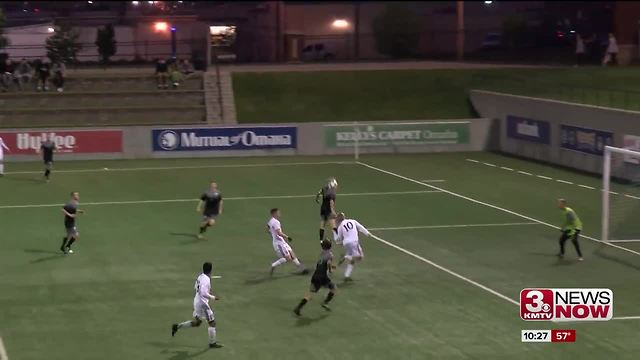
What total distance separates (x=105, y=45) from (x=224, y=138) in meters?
20.6

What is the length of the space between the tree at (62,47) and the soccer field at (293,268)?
808 inches

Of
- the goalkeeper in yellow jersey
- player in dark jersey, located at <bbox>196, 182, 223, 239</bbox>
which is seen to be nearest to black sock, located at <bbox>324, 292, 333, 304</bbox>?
the goalkeeper in yellow jersey

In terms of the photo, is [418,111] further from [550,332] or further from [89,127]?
[550,332]

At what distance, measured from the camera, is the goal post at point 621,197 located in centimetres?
3130

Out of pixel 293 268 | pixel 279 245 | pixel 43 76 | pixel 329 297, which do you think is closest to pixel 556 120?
pixel 293 268

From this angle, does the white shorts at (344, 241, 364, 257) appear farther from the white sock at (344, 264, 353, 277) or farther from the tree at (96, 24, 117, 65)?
the tree at (96, 24, 117, 65)

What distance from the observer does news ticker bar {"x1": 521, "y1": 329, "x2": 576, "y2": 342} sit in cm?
2036

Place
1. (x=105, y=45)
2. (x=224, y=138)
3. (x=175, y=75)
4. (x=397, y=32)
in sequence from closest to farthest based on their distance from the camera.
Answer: (x=224, y=138) → (x=175, y=75) → (x=105, y=45) → (x=397, y=32)

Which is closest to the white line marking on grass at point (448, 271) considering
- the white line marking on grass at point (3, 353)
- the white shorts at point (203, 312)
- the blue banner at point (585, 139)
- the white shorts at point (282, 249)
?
the white shorts at point (282, 249)

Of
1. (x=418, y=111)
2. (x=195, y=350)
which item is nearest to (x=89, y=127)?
(x=418, y=111)

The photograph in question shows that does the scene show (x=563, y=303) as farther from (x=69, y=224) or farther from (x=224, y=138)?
(x=224, y=138)

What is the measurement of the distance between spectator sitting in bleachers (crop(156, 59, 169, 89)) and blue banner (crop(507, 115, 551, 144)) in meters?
21.0

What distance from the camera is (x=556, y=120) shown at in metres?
51.2

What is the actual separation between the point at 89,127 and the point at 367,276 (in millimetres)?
31134
